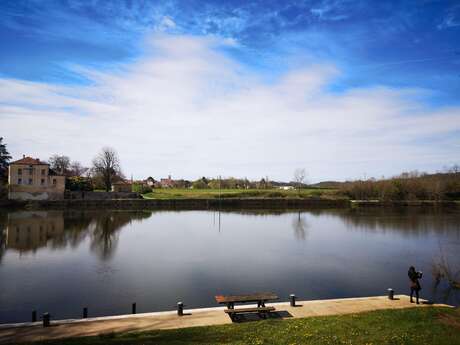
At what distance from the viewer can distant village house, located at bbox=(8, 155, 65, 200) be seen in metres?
58.2

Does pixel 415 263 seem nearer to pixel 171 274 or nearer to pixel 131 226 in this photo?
pixel 171 274

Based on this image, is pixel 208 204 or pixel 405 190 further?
pixel 405 190

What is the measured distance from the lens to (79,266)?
66.7 ft

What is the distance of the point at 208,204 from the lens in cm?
7244

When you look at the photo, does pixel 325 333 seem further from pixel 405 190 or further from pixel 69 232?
pixel 405 190

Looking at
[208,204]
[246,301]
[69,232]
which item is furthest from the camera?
[208,204]

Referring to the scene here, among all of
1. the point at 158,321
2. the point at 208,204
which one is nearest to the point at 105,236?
the point at 158,321

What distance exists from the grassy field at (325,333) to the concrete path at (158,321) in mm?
845

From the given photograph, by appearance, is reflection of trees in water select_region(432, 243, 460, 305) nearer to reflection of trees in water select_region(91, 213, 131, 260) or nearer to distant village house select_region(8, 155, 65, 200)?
reflection of trees in water select_region(91, 213, 131, 260)

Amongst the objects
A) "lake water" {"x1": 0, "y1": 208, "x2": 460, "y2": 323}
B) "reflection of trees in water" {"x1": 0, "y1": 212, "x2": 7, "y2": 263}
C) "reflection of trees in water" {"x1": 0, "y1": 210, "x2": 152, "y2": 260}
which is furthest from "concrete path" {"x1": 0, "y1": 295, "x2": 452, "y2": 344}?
"reflection of trees in water" {"x1": 0, "y1": 212, "x2": 7, "y2": 263}

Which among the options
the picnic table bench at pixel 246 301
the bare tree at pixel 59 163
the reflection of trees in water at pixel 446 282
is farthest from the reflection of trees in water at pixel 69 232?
the bare tree at pixel 59 163

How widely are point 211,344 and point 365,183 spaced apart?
87.3 m

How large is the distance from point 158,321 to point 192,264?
9962 mm

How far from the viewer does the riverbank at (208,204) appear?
5725 centimetres
